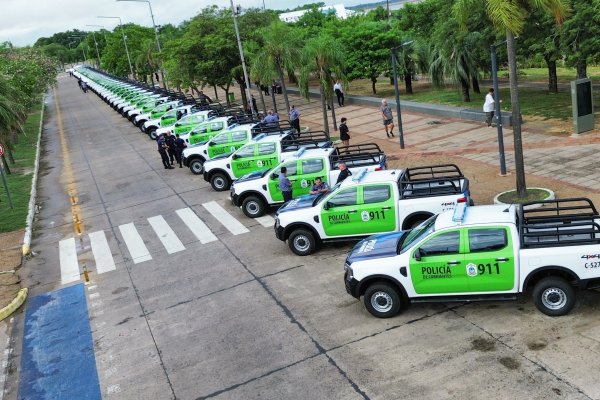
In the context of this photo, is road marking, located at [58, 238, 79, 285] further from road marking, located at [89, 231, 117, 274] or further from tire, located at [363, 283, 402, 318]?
tire, located at [363, 283, 402, 318]

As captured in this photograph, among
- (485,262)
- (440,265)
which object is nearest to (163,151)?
(440,265)

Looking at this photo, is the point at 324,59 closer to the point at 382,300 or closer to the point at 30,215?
the point at 30,215

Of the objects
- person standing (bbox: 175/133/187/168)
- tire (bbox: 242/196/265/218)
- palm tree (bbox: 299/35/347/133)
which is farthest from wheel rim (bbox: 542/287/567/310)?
person standing (bbox: 175/133/187/168)

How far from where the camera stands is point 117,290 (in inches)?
538

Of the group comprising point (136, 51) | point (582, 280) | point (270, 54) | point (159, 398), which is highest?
point (136, 51)

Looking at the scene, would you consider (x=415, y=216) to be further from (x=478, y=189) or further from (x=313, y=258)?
(x=478, y=189)

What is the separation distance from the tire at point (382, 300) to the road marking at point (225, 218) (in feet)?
21.9

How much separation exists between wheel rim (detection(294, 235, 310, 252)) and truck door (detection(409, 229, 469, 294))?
4.18 m

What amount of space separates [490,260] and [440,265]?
0.80 metres

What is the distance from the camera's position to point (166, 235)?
56.6 ft

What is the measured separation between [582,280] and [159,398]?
6.73 meters

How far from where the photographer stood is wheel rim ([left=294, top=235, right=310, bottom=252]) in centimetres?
1391

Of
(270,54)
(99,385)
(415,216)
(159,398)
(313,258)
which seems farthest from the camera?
(270,54)

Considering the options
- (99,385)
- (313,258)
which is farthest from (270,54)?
(99,385)
